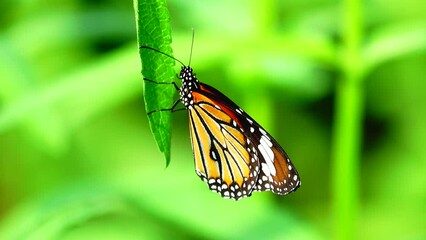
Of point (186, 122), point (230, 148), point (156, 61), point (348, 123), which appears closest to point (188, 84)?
point (230, 148)

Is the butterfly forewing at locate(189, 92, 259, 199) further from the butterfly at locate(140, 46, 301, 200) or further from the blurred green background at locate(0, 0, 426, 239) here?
the blurred green background at locate(0, 0, 426, 239)

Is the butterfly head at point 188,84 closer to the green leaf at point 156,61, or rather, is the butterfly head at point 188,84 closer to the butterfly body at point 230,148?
the butterfly body at point 230,148

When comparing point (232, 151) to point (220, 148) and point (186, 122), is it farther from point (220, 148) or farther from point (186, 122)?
point (186, 122)

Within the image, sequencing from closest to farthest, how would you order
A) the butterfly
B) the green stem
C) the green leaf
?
the green leaf
the butterfly
the green stem

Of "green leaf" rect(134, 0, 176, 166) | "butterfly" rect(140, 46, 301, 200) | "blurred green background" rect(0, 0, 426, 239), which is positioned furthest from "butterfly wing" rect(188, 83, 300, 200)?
"green leaf" rect(134, 0, 176, 166)

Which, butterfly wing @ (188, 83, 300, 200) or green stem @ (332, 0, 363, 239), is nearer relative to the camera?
butterfly wing @ (188, 83, 300, 200)

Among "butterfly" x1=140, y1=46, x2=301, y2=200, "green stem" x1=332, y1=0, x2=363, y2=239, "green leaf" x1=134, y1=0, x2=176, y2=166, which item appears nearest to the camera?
"green leaf" x1=134, y1=0, x2=176, y2=166
